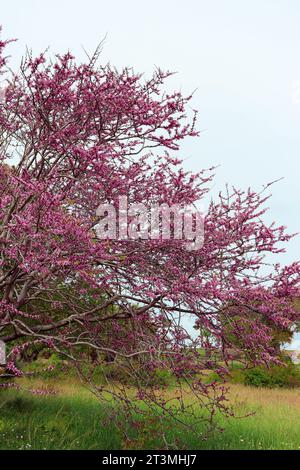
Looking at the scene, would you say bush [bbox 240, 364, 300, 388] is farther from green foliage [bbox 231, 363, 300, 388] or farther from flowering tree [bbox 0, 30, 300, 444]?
flowering tree [bbox 0, 30, 300, 444]

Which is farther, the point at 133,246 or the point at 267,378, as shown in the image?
the point at 267,378

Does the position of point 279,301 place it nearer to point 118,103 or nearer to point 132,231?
point 132,231

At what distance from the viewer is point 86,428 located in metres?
9.00

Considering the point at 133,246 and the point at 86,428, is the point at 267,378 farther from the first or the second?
the point at 133,246

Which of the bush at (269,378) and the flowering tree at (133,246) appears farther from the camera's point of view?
the bush at (269,378)

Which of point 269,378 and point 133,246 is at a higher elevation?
point 133,246

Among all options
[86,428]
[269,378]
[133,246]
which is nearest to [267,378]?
[269,378]

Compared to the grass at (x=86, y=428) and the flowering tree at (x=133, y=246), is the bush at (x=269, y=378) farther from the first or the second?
the flowering tree at (x=133, y=246)

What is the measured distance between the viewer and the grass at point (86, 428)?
805 centimetres

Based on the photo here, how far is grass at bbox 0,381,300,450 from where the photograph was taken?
8055mm

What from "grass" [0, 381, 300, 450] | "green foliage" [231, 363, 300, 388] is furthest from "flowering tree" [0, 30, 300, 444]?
"green foliage" [231, 363, 300, 388]

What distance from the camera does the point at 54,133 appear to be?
6.66 metres

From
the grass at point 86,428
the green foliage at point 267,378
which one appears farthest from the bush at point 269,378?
the grass at point 86,428

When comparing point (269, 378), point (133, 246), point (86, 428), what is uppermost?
point (133, 246)
